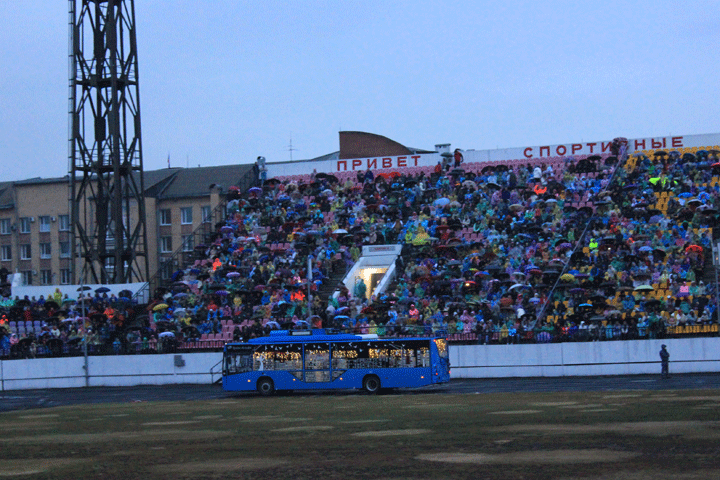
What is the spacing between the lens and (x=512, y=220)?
54.0 meters

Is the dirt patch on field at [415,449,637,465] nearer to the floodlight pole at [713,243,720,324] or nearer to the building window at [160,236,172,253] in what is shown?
the floodlight pole at [713,243,720,324]

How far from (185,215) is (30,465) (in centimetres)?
6671

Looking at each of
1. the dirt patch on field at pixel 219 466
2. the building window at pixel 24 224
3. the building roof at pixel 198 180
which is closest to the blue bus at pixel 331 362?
the dirt patch on field at pixel 219 466

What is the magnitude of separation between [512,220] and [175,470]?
134ft

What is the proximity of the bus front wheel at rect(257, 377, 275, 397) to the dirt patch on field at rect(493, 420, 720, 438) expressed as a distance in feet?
A: 70.2

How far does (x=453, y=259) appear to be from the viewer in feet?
170

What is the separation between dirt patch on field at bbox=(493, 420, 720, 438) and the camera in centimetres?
1772

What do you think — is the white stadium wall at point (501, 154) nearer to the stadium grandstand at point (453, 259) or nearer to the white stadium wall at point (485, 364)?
the stadium grandstand at point (453, 259)

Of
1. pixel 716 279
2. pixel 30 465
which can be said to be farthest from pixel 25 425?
pixel 716 279

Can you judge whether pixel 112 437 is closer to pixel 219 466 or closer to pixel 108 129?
pixel 219 466

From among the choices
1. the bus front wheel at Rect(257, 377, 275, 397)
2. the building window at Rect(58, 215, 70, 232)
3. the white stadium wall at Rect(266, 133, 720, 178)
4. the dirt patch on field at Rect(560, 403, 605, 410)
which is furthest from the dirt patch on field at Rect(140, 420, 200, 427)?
the building window at Rect(58, 215, 70, 232)

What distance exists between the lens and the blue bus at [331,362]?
38188 millimetres

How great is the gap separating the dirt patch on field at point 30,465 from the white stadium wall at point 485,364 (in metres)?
29.9

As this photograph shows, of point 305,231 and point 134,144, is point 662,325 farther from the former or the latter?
point 134,144
